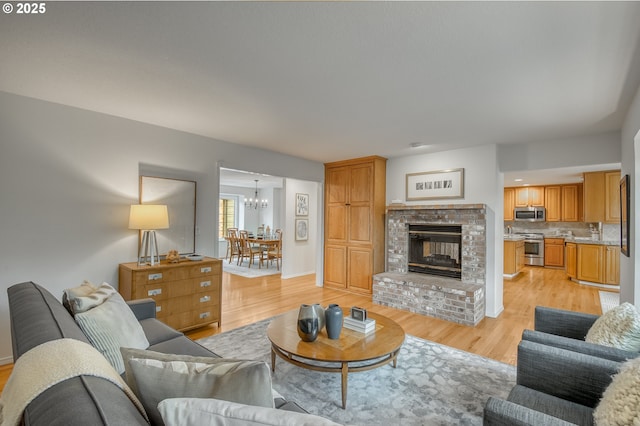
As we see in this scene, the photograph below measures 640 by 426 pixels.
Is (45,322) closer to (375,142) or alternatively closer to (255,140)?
(255,140)

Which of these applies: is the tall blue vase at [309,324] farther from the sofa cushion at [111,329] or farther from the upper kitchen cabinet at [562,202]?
the upper kitchen cabinet at [562,202]

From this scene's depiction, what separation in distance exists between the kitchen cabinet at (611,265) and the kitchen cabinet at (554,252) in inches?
81.9

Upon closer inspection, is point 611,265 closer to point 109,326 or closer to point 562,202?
point 562,202

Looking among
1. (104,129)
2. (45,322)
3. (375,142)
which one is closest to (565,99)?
(375,142)

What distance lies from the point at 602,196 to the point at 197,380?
8163mm

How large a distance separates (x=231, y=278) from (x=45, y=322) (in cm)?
539

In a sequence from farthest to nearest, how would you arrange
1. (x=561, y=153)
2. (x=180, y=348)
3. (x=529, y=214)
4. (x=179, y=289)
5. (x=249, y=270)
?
1. (x=529, y=214)
2. (x=249, y=270)
3. (x=561, y=153)
4. (x=179, y=289)
5. (x=180, y=348)

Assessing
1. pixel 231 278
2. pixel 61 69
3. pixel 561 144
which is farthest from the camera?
pixel 231 278

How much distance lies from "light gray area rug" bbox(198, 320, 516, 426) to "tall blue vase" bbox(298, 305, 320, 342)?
422 millimetres

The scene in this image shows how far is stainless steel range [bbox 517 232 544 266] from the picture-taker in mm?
8102

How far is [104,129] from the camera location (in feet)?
10.5

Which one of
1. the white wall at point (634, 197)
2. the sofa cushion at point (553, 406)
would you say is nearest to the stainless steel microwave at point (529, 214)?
the white wall at point (634, 197)

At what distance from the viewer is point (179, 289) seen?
3.36 metres

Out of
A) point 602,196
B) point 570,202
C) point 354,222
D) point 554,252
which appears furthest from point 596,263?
point 354,222
